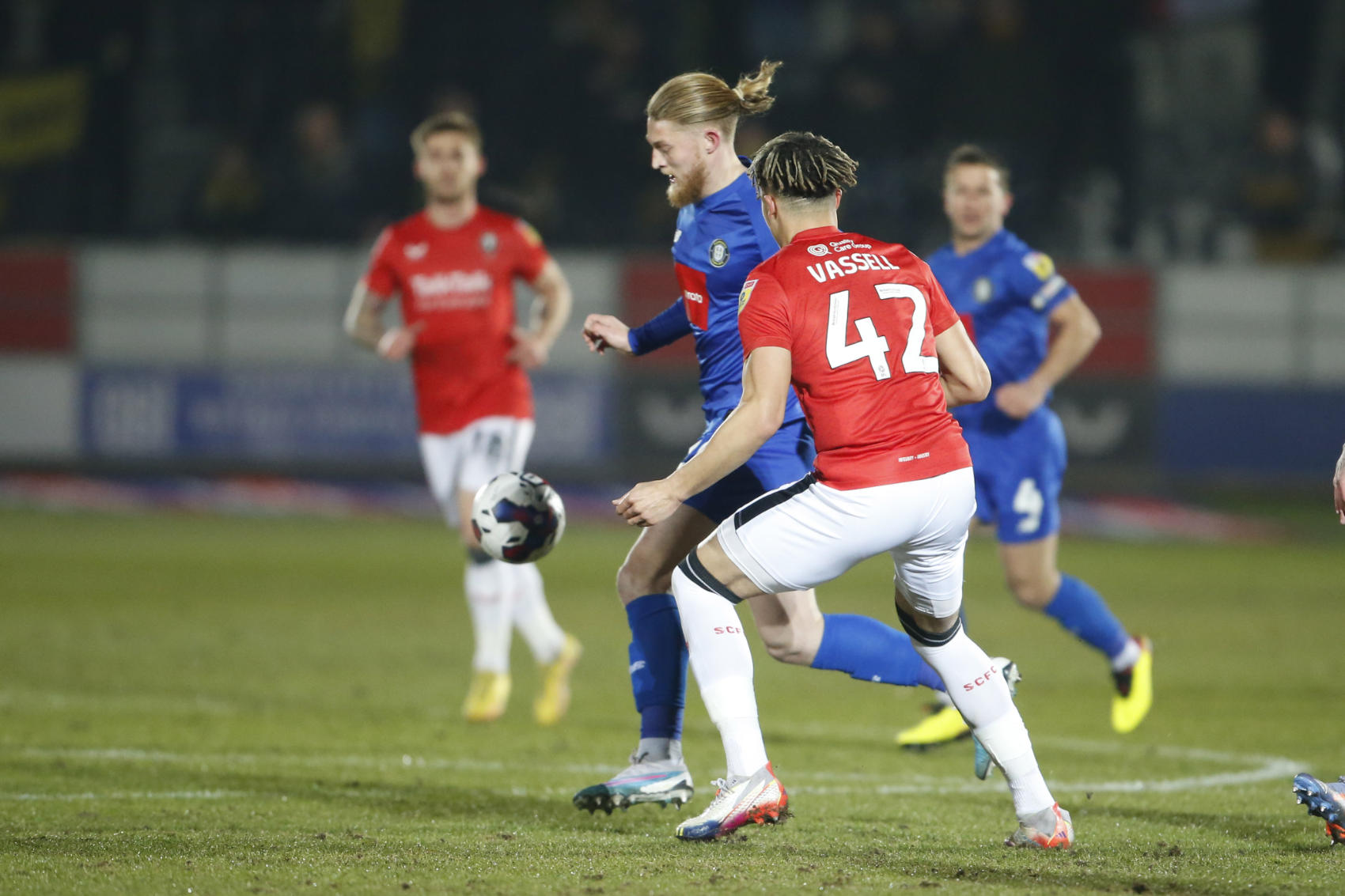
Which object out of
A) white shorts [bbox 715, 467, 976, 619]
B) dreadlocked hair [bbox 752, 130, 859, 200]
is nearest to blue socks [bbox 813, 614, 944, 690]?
white shorts [bbox 715, 467, 976, 619]

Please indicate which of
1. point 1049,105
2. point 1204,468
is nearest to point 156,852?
point 1204,468

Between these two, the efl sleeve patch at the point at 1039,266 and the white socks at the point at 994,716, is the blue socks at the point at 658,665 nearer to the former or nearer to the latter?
the white socks at the point at 994,716

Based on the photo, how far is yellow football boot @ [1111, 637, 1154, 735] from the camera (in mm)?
7180

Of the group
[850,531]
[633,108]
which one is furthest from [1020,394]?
[633,108]

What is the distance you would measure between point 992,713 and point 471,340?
4.15 meters

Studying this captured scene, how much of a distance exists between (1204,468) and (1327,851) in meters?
12.3

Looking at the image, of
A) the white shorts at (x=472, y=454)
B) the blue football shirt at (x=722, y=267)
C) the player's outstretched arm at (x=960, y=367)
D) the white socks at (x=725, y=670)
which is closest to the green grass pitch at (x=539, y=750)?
the white socks at (x=725, y=670)

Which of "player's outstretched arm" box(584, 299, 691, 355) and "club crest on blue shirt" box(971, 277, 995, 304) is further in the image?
"club crest on blue shirt" box(971, 277, 995, 304)

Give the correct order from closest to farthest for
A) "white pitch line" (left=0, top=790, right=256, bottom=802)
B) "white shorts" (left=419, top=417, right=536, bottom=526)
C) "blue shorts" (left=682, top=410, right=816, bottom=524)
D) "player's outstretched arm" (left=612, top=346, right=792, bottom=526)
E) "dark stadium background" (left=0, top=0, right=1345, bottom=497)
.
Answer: "player's outstretched arm" (left=612, top=346, right=792, bottom=526), "blue shorts" (left=682, top=410, right=816, bottom=524), "white pitch line" (left=0, top=790, right=256, bottom=802), "white shorts" (left=419, top=417, right=536, bottom=526), "dark stadium background" (left=0, top=0, right=1345, bottom=497)

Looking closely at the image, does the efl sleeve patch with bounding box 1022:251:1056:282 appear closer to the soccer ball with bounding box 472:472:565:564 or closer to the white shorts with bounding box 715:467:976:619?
the soccer ball with bounding box 472:472:565:564

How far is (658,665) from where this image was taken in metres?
5.43

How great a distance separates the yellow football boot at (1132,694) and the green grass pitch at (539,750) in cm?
12

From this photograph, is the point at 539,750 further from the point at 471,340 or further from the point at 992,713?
the point at 992,713

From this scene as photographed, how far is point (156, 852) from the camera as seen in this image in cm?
460
